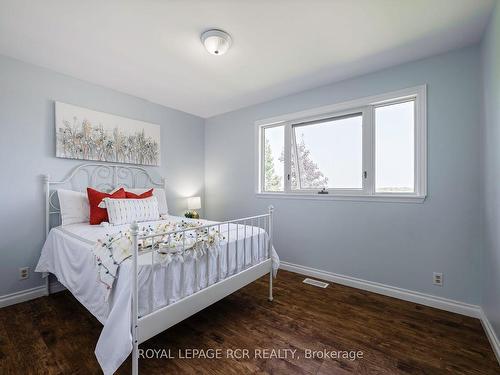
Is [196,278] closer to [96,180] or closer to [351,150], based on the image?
[96,180]

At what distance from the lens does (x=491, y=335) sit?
5.84ft

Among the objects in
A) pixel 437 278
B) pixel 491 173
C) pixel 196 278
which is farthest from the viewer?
pixel 437 278

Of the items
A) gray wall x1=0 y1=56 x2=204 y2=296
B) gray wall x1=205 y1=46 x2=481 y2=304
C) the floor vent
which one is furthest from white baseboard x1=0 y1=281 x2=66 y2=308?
the floor vent

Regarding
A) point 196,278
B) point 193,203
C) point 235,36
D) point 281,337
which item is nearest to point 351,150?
point 235,36

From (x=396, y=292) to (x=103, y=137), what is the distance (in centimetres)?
381

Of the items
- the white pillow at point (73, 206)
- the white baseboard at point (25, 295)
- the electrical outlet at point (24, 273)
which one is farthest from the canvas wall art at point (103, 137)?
the white baseboard at point (25, 295)

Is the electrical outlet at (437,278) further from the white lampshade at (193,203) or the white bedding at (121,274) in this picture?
the white lampshade at (193,203)

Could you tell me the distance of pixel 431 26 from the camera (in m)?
1.91

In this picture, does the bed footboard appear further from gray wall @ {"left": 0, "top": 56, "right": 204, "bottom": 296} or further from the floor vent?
gray wall @ {"left": 0, "top": 56, "right": 204, "bottom": 296}

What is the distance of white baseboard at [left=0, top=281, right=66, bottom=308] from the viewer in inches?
90.4

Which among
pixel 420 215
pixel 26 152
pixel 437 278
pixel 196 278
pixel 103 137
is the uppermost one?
pixel 103 137

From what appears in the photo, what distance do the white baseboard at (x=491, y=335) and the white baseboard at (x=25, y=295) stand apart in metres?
3.91

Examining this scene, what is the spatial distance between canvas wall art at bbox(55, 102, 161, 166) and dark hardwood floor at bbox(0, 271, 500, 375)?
5.34 ft

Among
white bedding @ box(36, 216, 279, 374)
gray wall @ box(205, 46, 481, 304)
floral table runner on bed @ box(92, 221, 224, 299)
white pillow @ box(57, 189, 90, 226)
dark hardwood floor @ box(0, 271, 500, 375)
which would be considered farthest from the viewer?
white pillow @ box(57, 189, 90, 226)
